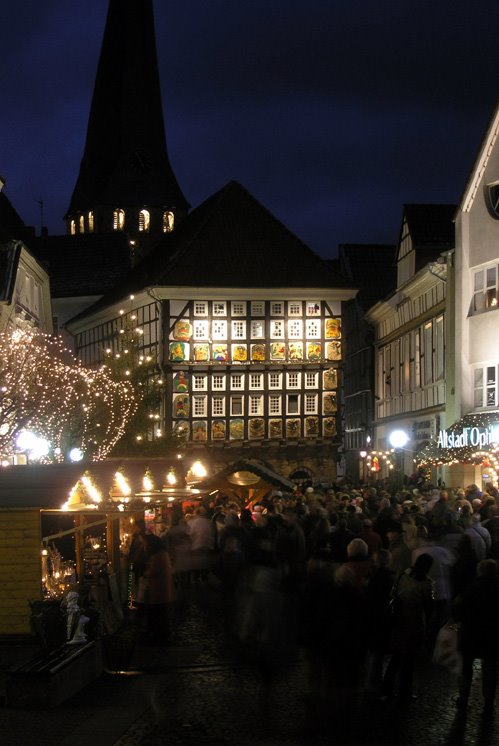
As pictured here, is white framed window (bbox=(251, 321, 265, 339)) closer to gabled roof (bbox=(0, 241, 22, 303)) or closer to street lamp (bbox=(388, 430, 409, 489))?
street lamp (bbox=(388, 430, 409, 489))

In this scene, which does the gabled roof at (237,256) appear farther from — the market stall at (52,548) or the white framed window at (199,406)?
the market stall at (52,548)

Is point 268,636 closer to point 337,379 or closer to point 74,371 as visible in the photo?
point 74,371

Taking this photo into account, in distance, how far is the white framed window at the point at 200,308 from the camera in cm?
5938

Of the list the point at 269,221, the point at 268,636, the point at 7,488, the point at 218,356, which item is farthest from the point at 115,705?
the point at 269,221

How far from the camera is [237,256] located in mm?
62156

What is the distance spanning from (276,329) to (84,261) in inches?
1275

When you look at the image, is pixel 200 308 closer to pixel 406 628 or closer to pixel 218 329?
pixel 218 329

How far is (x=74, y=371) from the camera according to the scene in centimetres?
4188

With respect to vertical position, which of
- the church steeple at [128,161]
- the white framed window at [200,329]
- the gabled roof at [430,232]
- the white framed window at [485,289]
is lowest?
the white framed window at [485,289]

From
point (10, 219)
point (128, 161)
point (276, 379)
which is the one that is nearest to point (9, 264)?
point (276, 379)

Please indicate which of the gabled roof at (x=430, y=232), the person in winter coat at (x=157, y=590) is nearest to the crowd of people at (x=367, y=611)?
the person in winter coat at (x=157, y=590)

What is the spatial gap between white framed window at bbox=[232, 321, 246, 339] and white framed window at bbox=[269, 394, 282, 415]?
2.92m

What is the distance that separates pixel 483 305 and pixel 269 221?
26.7 m

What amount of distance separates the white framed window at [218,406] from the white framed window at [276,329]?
367 cm
